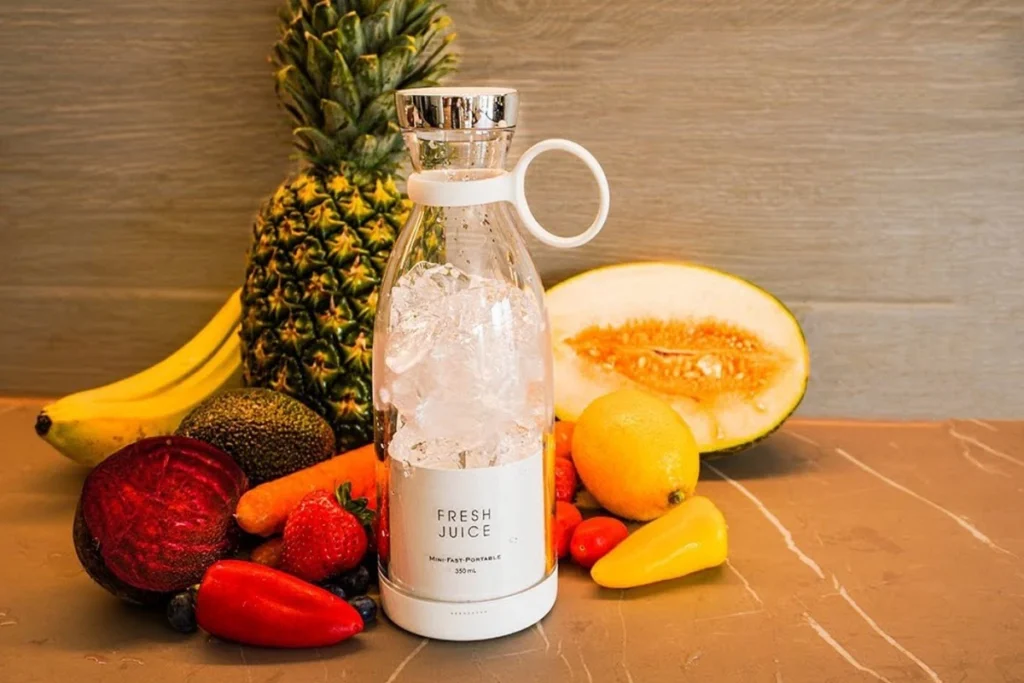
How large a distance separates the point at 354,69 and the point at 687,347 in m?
0.46

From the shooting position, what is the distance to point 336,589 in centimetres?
91

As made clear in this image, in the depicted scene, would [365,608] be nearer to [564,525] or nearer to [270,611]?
[270,611]

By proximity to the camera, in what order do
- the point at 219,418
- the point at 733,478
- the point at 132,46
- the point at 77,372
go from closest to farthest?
the point at 219,418, the point at 733,478, the point at 132,46, the point at 77,372

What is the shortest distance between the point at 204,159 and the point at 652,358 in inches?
22.4

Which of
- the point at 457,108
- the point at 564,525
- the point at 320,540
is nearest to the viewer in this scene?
the point at 457,108

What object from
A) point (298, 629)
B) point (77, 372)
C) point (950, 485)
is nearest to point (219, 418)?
point (298, 629)

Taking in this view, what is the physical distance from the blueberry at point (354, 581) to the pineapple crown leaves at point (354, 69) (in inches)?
17.4

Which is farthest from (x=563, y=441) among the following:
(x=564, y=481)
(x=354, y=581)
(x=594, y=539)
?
(x=354, y=581)

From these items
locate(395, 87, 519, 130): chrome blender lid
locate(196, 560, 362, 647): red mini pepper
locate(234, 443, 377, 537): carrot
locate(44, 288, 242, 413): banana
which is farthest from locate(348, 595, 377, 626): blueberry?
locate(44, 288, 242, 413): banana

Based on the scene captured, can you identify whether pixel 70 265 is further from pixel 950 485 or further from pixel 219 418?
pixel 950 485

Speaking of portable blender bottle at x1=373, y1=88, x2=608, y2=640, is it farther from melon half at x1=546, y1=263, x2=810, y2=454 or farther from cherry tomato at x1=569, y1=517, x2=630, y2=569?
melon half at x1=546, y1=263, x2=810, y2=454

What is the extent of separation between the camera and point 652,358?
4.05ft

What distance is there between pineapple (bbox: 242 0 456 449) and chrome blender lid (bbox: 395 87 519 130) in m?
0.32

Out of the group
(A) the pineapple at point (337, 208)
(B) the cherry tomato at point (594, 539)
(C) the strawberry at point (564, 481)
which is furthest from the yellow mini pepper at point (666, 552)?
(A) the pineapple at point (337, 208)
